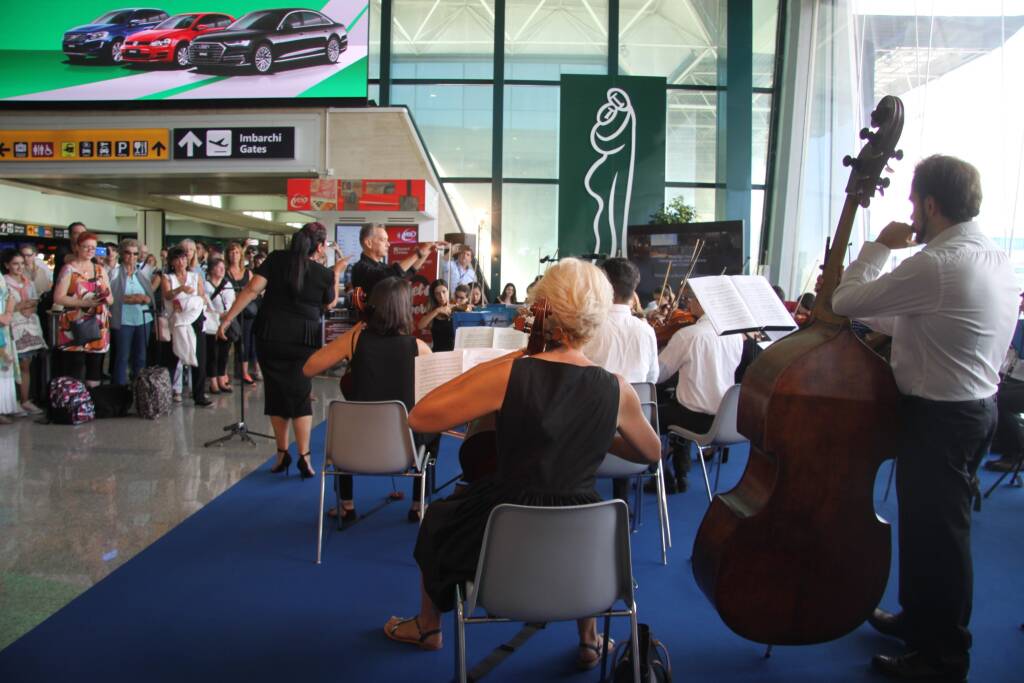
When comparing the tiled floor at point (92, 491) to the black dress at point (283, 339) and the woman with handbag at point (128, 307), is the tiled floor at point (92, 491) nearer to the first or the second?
the black dress at point (283, 339)

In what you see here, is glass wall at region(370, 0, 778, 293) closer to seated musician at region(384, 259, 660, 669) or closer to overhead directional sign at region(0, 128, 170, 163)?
overhead directional sign at region(0, 128, 170, 163)

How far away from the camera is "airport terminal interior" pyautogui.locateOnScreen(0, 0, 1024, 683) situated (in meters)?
2.14

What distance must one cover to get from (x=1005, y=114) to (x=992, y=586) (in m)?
4.55

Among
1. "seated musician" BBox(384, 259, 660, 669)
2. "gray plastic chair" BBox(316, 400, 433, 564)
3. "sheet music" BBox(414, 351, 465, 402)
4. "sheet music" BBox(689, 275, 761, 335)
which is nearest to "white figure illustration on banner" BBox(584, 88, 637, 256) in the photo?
"sheet music" BBox(689, 275, 761, 335)

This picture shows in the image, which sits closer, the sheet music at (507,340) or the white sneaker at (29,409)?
the sheet music at (507,340)

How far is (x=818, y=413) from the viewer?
7.04 ft

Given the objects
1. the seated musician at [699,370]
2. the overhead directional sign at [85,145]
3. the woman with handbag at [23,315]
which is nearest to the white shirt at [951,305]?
the seated musician at [699,370]

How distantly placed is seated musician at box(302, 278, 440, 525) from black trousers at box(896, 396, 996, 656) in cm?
211

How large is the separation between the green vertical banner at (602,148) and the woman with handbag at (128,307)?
628 centimetres

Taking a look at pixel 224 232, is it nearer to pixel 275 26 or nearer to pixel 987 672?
pixel 275 26

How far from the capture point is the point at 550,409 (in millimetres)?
1965

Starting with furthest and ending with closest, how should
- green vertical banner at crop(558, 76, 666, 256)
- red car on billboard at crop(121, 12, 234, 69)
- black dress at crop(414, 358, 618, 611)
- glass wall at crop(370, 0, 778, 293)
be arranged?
glass wall at crop(370, 0, 778, 293), green vertical banner at crop(558, 76, 666, 256), red car on billboard at crop(121, 12, 234, 69), black dress at crop(414, 358, 618, 611)

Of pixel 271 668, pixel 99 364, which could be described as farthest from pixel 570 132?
Answer: pixel 271 668

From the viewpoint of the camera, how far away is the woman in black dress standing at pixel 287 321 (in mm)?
4488
